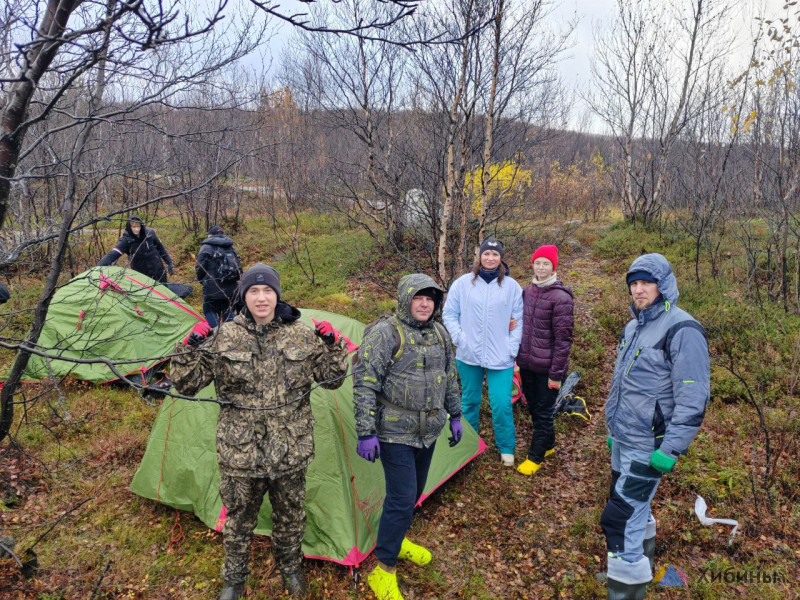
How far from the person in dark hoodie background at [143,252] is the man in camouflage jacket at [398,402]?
4827 millimetres

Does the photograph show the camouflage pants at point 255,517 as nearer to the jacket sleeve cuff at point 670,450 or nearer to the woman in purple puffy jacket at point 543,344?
the jacket sleeve cuff at point 670,450

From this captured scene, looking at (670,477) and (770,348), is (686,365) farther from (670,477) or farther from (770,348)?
(770,348)

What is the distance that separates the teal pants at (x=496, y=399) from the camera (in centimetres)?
406

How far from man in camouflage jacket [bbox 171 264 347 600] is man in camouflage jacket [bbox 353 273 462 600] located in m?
0.22

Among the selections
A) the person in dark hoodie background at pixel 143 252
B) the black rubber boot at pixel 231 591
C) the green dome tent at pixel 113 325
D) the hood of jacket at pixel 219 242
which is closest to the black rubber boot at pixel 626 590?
the black rubber boot at pixel 231 591

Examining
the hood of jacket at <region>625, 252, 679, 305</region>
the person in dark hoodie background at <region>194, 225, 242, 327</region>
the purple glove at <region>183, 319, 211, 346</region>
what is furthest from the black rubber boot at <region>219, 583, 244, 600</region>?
the person in dark hoodie background at <region>194, 225, 242, 327</region>

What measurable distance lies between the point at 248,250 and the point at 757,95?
11442mm

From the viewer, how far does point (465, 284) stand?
4184 mm

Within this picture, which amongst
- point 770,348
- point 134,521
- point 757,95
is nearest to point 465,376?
point 134,521

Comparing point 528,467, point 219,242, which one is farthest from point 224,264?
point 528,467

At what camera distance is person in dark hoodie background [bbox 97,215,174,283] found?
625cm

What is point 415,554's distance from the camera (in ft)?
10.5

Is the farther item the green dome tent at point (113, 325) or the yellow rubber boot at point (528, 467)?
the green dome tent at point (113, 325)

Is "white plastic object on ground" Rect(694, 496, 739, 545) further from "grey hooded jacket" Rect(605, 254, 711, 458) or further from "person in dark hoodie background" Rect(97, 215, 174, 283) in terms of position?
"person in dark hoodie background" Rect(97, 215, 174, 283)
